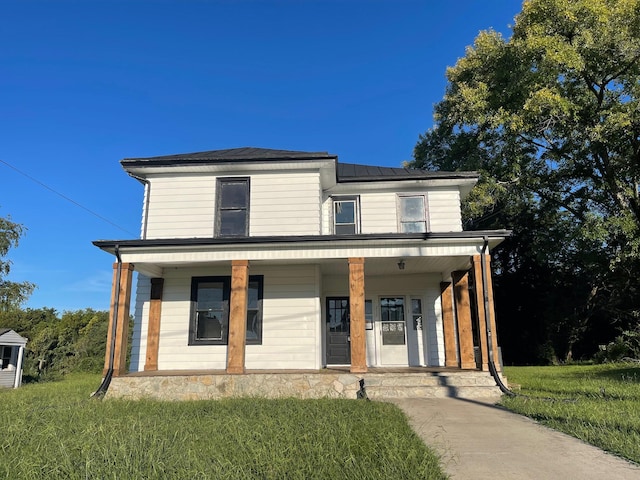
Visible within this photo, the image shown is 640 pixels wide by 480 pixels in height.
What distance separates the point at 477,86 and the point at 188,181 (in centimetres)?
1179

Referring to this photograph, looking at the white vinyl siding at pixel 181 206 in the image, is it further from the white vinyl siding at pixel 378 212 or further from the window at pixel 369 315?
the window at pixel 369 315

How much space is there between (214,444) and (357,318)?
17.0 ft

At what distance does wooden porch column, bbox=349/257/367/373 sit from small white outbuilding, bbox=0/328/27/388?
20.4 meters

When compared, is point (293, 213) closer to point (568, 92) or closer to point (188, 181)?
point (188, 181)

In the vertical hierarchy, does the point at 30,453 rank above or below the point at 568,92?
below

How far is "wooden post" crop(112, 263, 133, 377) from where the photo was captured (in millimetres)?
9461

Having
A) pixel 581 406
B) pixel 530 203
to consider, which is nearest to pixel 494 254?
pixel 530 203

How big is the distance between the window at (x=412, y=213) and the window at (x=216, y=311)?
424 centimetres

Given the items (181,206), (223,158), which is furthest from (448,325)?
(181,206)

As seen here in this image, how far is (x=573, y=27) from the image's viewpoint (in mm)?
14414

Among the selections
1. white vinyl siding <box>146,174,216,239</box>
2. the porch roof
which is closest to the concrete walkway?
the porch roof

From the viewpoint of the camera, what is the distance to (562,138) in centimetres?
1638

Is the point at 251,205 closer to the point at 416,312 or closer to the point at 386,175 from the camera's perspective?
the point at 386,175

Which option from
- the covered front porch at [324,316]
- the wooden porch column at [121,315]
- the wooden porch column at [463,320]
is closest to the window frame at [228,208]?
the covered front porch at [324,316]
